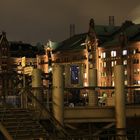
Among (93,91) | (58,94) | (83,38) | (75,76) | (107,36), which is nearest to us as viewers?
(58,94)

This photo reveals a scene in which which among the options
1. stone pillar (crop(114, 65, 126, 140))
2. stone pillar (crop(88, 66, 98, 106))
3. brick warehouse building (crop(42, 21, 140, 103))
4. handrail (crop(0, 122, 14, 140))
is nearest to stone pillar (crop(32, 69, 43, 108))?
stone pillar (crop(88, 66, 98, 106))

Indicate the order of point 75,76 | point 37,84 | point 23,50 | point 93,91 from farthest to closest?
point 23,50 < point 75,76 < point 93,91 < point 37,84

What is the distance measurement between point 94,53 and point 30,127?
10046 cm

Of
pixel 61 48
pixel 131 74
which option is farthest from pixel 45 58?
pixel 131 74

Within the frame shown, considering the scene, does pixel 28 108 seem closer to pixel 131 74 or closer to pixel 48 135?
pixel 48 135

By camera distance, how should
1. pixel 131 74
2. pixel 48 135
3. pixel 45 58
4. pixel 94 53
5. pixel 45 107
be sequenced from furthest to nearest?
pixel 45 58 → pixel 94 53 → pixel 131 74 → pixel 45 107 → pixel 48 135

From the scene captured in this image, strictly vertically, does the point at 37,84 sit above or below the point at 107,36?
below

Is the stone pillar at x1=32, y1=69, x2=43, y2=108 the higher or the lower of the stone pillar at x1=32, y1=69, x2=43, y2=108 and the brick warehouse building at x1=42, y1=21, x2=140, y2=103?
the lower

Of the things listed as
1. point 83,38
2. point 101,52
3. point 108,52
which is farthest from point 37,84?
point 83,38

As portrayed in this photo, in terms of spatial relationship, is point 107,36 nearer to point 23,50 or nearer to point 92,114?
point 23,50

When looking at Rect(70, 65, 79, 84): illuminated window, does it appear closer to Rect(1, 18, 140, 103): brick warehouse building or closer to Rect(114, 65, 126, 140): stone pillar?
Rect(114, 65, 126, 140): stone pillar

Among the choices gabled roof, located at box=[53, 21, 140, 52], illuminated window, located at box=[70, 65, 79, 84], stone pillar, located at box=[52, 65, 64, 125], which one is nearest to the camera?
stone pillar, located at box=[52, 65, 64, 125]

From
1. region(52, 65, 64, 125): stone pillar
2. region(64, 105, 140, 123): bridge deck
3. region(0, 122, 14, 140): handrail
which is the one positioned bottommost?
region(0, 122, 14, 140): handrail

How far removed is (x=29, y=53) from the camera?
484 feet
